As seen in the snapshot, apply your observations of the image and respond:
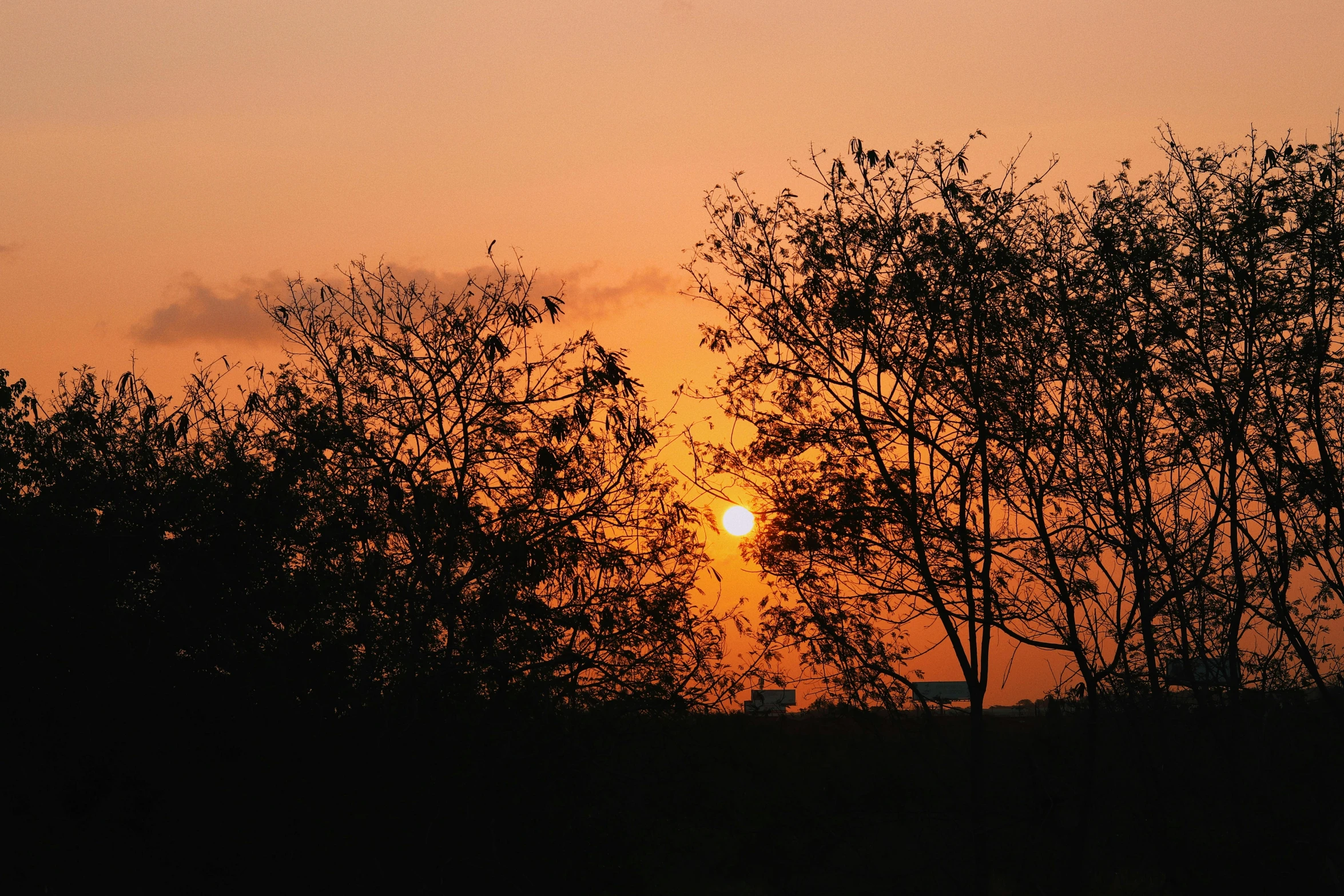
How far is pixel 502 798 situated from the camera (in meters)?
17.0

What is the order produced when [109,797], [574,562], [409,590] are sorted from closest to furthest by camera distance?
[109,797] → [409,590] → [574,562]

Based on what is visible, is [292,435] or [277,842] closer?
[277,842]

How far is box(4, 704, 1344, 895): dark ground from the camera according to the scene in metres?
14.9

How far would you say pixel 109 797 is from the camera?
49.0ft

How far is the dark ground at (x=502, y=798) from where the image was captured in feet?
48.9

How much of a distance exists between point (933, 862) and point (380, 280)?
14066 millimetres

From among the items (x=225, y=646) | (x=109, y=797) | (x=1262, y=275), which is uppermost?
(x=1262, y=275)

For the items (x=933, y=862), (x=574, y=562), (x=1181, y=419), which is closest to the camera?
(x=574, y=562)

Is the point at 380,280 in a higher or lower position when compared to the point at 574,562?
higher

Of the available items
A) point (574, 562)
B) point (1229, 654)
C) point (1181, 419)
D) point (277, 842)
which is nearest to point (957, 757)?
point (1229, 654)

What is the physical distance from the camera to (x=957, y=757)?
2045cm


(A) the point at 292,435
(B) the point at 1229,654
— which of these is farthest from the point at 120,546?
(B) the point at 1229,654

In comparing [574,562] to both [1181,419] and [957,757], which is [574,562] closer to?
[957,757]

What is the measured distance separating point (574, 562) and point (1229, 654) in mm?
10914
